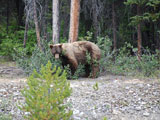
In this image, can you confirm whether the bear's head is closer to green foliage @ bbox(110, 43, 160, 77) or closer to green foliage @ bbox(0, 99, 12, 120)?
green foliage @ bbox(110, 43, 160, 77)

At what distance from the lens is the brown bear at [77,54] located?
9344mm

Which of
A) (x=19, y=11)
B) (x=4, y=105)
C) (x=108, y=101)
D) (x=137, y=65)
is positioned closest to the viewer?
(x=4, y=105)

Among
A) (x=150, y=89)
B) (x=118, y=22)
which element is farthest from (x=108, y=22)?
(x=150, y=89)

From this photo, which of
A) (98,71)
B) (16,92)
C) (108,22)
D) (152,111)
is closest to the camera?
(152,111)

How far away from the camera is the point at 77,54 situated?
10.1 metres

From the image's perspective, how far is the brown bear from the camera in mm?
9344

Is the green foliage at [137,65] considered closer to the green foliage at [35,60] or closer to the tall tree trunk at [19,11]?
the green foliage at [35,60]

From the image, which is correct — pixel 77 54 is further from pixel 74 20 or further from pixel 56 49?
pixel 74 20

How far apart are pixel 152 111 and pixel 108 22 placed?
1556 centimetres

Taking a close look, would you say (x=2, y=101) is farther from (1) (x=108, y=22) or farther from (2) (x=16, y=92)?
(1) (x=108, y=22)

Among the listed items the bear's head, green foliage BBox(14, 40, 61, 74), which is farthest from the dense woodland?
the bear's head

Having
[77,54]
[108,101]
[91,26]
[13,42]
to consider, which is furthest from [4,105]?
[91,26]

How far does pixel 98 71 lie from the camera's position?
35.2 ft

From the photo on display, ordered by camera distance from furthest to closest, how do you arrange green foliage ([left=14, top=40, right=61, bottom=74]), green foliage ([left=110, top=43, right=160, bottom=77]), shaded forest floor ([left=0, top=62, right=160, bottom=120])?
1. green foliage ([left=14, top=40, right=61, bottom=74])
2. green foliage ([left=110, top=43, right=160, bottom=77])
3. shaded forest floor ([left=0, top=62, right=160, bottom=120])
